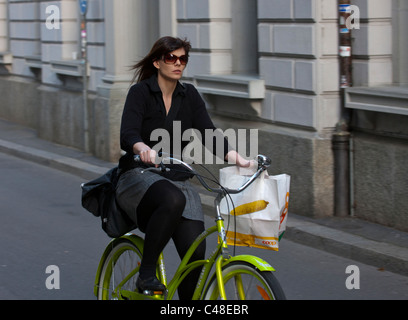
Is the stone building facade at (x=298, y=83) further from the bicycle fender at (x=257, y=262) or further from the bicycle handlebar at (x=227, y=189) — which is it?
the bicycle fender at (x=257, y=262)

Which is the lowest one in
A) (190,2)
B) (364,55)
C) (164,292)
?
(164,292)

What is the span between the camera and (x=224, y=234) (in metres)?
3.99

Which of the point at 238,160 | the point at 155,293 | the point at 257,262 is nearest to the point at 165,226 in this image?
the point at 155,293

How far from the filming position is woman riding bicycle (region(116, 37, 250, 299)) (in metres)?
4.26

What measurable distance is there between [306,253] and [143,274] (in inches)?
121

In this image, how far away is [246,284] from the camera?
3.82m

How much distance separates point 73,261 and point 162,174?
265 cm

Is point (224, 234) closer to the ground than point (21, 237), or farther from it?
farther from it

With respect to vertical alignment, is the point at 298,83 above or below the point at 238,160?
above

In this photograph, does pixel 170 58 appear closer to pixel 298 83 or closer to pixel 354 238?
pixel 354 238

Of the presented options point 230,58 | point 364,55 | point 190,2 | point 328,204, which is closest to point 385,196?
point 328,204

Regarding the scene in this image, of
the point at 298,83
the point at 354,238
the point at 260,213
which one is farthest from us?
the point at 298,83

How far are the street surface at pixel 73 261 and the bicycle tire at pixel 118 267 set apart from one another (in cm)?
71
